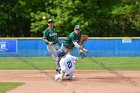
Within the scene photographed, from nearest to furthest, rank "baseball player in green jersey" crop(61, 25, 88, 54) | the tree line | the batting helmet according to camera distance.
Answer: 1. the batting helmet
2. "baseball player in green jersey" crop(61, 25, 88, 54)
3. the tree line

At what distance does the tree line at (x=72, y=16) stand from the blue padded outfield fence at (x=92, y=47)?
9.55 metres

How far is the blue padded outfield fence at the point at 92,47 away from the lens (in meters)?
32.3

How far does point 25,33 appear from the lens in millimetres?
48781

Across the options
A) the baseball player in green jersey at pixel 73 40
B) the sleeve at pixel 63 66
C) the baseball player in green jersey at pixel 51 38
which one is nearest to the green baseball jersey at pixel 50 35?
the baseball player in green jersey at pixel 51 38

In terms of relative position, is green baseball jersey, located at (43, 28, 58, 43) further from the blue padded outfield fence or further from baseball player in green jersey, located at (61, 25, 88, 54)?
the blue padded outfield fence

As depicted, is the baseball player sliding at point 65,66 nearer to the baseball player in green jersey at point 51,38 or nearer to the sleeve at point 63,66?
the sleeve at point 63,66

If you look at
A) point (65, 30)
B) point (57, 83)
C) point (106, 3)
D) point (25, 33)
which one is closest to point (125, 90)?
point (57, 83)

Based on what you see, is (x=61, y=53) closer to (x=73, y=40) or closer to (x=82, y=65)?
(x=73, y=40)

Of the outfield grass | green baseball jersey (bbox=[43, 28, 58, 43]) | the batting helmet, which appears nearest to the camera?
the batting helmet

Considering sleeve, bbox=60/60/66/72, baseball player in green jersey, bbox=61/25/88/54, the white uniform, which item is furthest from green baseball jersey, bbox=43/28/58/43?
sleeve, bbox=60/60/66/72

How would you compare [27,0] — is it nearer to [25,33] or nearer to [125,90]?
[25,33]

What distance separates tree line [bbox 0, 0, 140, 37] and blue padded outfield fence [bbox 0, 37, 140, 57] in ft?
31.3

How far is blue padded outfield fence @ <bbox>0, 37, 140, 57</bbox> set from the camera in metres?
32.3

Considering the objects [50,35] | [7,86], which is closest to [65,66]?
[50,35]
